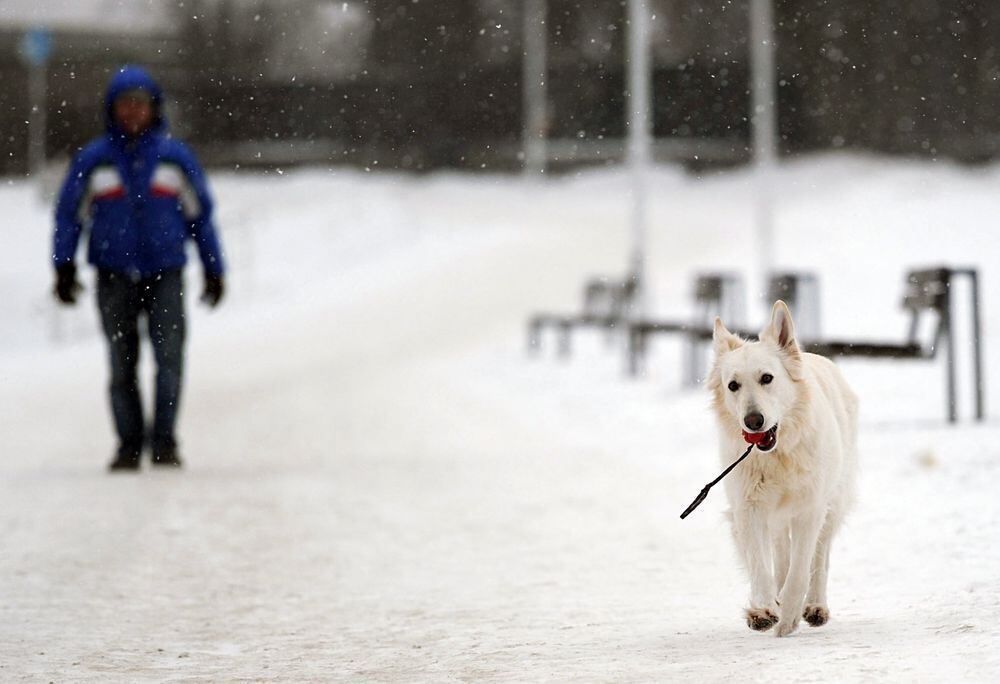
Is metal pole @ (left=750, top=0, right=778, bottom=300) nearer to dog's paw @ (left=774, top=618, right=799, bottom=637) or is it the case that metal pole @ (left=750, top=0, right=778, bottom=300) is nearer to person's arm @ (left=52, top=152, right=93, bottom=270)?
person's arm @ (left=52, top=152, right=93, bottom=270)

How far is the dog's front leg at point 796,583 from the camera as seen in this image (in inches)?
177

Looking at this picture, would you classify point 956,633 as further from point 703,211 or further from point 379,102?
point 379,102

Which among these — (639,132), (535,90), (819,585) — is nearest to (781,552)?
(819,585)

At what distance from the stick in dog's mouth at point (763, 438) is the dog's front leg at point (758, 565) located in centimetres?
23

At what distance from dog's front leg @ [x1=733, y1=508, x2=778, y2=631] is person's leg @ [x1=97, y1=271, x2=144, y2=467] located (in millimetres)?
5097

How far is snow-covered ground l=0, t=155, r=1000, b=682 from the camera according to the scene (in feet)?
14.3

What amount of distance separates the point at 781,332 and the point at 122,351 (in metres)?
5.22

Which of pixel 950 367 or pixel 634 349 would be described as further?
pixel 634 349

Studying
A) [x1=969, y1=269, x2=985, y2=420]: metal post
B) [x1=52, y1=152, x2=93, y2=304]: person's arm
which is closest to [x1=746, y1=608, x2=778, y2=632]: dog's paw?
[x1=969, y1=269, x2=985, y2=420]: metal post

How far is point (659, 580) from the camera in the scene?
19.2 feet

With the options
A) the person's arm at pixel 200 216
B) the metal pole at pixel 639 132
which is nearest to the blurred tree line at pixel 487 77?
the metal pole at pixel 639 132

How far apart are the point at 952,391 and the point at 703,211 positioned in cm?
3509

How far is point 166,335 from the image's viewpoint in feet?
29.3

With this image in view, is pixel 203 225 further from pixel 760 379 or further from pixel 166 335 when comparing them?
pixel 760 379
